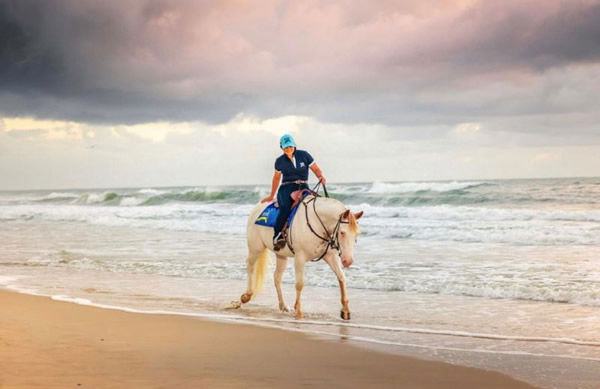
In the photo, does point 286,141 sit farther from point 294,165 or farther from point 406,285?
point 406,285

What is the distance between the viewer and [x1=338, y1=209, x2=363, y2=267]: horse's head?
7715mm

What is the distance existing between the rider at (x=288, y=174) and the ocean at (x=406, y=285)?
1.28 meters

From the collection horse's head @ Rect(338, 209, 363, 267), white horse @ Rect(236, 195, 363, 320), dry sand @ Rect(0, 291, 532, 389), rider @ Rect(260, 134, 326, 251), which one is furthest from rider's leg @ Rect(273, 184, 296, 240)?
dry sand @ Rect(0, 291, 532, 389)

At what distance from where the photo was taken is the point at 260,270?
9180 millimetres

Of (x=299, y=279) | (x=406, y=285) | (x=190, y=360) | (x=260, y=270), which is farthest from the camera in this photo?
(x=406, y=285)

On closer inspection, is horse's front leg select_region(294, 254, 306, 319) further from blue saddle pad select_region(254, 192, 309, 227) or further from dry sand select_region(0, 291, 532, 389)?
dry sand select_region(0, 291, 532, 389)

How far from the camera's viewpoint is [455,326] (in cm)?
751

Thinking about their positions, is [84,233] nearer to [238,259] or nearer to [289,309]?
[238,259]

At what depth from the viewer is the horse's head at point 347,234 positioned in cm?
771

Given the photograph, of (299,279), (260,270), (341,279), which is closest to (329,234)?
(341,279)

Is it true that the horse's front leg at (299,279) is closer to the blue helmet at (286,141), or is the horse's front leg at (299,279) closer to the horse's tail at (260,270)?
the horse's tail at (260,270)

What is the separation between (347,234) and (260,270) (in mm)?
1956

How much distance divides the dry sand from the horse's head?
134 cm

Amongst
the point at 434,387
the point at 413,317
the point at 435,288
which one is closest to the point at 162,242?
the point at 435,288
